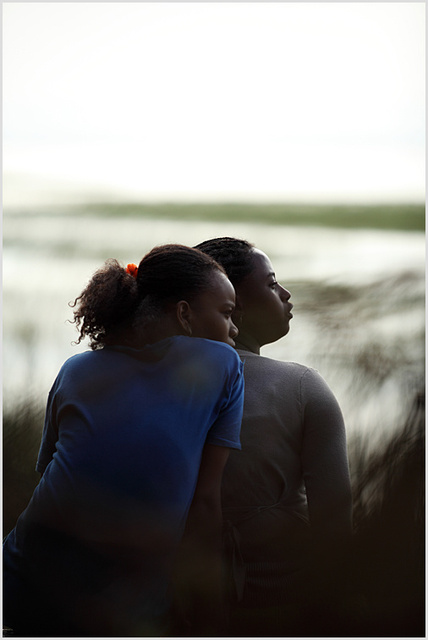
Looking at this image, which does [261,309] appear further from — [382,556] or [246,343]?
[382,556]

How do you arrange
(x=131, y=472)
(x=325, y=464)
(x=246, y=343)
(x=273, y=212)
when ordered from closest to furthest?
1. (x=131, y=472)
2. (x=325, y=464)
3. (x=246, y=343)
4. (x=273, y=212)

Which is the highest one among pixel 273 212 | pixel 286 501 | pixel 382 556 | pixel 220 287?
pixel 273 212

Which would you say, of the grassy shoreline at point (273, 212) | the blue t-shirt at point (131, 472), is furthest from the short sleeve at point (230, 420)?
the grassy shoreline at point (273, 212)

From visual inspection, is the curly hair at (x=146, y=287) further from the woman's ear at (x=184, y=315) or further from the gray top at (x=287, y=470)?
the gray top at (x=287, y=470)

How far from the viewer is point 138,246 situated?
1268 millimetres

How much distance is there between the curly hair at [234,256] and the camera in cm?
115

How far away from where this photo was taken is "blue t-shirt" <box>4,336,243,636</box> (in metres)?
0.91

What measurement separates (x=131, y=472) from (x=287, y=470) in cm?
28

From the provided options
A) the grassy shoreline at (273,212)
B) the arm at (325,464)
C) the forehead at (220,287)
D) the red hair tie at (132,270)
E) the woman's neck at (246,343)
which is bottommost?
the arm at (325,464)

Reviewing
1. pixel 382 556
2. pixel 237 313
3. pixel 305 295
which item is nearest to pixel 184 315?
pixel 237 313

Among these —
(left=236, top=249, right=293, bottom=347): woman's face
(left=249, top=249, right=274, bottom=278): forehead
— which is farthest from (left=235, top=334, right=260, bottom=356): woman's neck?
(left=249, top=249, right=274, bottom=278): forehead

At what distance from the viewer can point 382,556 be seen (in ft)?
Answer: 3.46

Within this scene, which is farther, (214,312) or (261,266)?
(261,266)

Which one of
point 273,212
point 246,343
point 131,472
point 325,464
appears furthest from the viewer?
point 273,212
